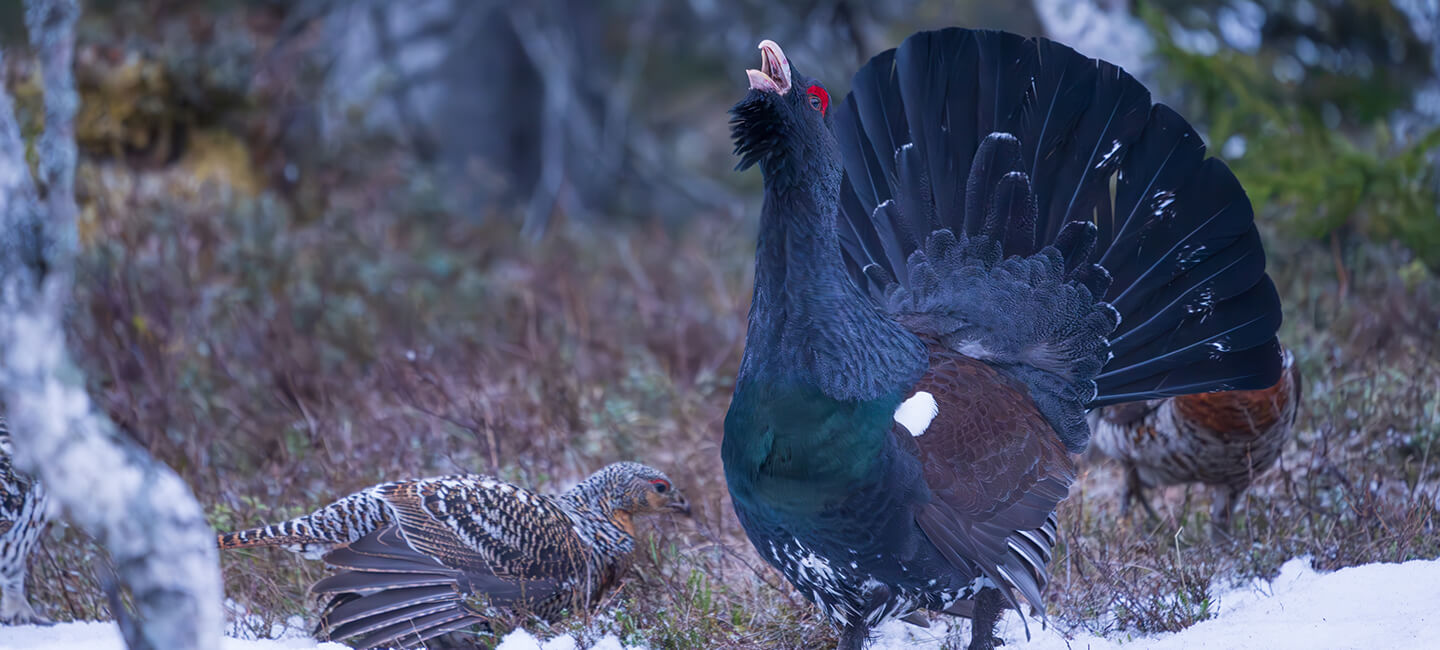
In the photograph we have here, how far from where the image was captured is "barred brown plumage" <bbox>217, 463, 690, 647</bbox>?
12.2ft

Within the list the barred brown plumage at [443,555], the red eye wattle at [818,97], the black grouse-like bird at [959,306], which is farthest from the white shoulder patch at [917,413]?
the barred brown plumage at [443,555]

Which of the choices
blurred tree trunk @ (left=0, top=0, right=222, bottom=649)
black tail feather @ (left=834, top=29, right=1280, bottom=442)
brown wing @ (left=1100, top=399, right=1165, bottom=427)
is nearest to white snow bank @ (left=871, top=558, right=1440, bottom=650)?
black tail feather @ (left=834, top=29, right=1280, bottom=442)

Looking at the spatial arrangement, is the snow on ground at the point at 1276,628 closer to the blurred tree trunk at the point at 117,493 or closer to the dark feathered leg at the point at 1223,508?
the dark feathered leg at the point at 1223,508

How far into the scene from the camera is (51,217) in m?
3.25

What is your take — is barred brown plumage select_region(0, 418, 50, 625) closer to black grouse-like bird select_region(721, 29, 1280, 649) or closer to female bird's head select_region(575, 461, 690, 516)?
female bird's head select_region(575, 461, 690, 516)

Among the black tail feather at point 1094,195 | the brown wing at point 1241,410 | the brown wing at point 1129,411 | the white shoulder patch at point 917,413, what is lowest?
the brown wing at point 1129,411

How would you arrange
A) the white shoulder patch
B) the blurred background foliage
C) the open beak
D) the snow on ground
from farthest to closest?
the blurred background foliage → the snow on ground → the white shoulder patch → the open beak

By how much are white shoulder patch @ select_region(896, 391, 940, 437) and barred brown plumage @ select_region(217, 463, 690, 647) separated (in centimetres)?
129

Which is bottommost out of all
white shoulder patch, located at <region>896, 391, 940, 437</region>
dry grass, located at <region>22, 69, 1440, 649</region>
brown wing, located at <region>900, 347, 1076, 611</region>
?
dry grass, located at <region>22, 69, 1440, 649</region>

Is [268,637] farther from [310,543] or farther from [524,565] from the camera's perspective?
[524,565]

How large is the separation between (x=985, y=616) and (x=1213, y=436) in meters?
1.46

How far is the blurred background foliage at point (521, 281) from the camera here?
173 inches

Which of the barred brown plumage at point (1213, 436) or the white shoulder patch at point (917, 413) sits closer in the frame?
the white shoulder patch at point (917, 413)

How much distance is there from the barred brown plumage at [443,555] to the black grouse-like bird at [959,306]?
91cm
